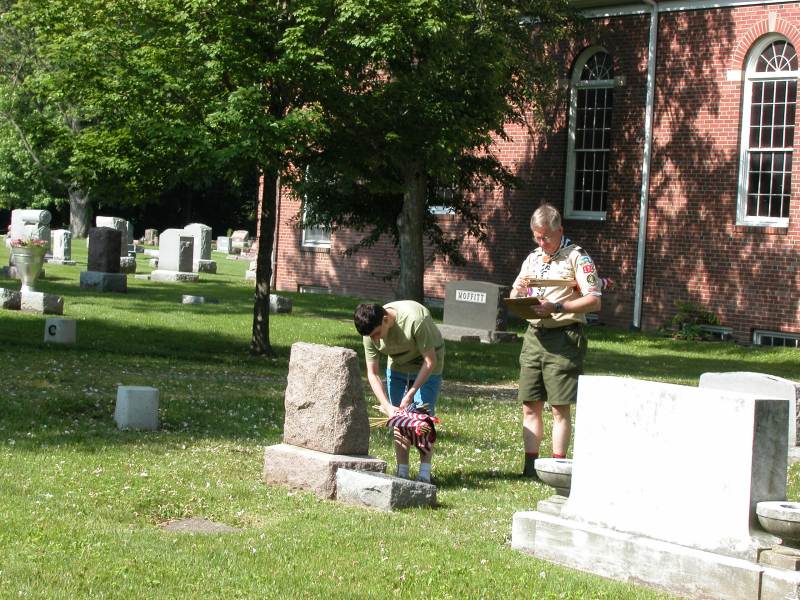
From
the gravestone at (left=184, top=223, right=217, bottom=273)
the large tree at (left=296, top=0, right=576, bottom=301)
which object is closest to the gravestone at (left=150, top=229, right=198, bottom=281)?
the gravestone at (left=184, top=223, right=217, bottom=273)

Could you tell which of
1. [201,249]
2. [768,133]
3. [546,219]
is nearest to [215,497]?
[546,219]

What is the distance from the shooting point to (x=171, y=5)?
49.9ft

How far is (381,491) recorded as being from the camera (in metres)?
7.74

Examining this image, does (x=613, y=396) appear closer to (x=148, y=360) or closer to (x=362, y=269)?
(x=148, y=360)

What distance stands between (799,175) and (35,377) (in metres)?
14.7

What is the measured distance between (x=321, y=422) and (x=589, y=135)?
59.9 feet

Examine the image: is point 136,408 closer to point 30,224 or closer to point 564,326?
point 564,326

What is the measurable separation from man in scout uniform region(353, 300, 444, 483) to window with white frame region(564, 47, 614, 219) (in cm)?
1718

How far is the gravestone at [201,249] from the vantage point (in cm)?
Answer: 3497

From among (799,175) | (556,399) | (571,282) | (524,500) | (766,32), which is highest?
(766,32)

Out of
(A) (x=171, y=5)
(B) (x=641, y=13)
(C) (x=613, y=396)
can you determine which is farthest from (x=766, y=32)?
(C) (x=613, y=396)

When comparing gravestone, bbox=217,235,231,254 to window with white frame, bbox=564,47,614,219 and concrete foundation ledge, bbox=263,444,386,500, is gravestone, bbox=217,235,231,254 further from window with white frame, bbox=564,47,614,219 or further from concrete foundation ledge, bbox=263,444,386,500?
concrete foundation ledge, bbox=263,444,386,500

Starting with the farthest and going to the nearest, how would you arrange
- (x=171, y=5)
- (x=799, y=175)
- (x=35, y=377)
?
(x=799, y=175) → (x=171, y=5) → (x=35, y=377)

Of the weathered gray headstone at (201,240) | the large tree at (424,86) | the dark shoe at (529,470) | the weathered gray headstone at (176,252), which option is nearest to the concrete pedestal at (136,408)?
the dark shoe at (529,470)
